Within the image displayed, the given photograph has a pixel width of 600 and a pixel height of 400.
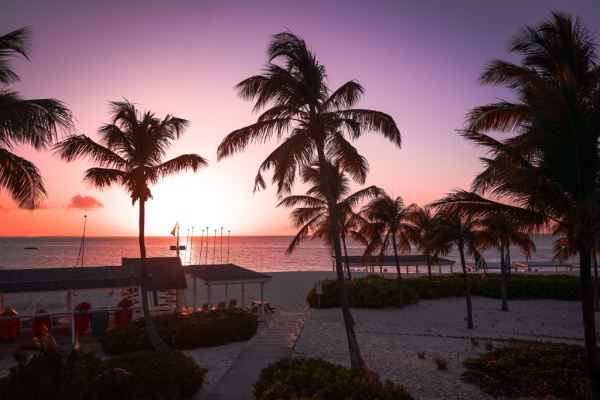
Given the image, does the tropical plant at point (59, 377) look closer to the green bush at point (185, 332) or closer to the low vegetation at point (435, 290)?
the green bush at point (185, 332)

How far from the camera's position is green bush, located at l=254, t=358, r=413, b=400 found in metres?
6.71

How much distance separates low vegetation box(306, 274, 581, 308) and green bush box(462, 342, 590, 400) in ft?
39.9

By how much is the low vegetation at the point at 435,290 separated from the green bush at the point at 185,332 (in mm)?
9706

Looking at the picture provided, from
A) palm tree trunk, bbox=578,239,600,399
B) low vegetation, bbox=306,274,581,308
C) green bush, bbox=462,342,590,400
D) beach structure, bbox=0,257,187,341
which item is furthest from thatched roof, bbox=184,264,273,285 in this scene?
palm tree trunk, bbox=578,239,600,399

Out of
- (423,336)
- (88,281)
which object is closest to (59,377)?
(88,281)

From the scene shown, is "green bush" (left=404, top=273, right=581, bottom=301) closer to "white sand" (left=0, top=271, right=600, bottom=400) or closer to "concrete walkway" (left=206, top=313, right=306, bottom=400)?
"white sand" (left=0, top=271, right=600, bottom=400)

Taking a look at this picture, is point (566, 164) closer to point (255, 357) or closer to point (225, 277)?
point (255, 357)

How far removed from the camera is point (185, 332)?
13.5m

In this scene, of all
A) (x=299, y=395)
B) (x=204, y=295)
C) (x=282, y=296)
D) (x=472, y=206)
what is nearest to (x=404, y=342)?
(x=472, y=206)

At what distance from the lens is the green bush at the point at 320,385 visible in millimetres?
6707

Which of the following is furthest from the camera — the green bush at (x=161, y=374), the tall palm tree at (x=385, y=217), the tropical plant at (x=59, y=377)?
the tall palm tree at (x=385, y=217)

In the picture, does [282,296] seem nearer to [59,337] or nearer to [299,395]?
[59,337]

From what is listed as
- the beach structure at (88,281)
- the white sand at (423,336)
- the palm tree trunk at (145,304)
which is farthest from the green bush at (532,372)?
the beach structure at (88,281)

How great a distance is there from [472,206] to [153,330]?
35.8 ft
